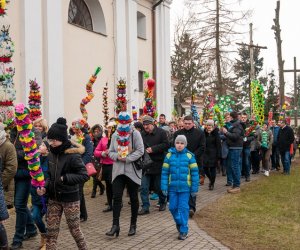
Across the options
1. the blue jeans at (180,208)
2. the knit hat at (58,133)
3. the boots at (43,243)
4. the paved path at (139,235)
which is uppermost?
the knit hat at (58,133)

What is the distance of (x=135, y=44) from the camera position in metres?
21.5

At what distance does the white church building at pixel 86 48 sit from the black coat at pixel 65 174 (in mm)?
9182

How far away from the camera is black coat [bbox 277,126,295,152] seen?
1593 cm

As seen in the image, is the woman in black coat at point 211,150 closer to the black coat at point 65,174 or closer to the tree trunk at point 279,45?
the black coat at point 65,174

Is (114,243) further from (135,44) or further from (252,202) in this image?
(135,44)

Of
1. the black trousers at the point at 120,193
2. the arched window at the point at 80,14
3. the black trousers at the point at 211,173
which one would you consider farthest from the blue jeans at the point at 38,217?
the arched window at the point at 80,14

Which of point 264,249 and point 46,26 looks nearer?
point 264,249

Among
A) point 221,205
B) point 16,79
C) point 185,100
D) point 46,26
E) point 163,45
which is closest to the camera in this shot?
point 221,205

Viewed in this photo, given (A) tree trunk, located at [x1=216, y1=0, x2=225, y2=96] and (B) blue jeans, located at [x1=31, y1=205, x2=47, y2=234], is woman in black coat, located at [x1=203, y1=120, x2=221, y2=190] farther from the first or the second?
(A) tree trunk, located at [x1=216, y1=0, x2=225, y2=96]

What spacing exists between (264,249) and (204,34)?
2510 cm

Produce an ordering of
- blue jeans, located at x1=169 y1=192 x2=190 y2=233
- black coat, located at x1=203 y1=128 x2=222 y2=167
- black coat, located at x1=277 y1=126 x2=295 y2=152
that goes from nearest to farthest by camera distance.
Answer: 1. blue jeans, located at x1=169 y1=192 x2=190 y2=233
2. black coat, located at x1=203 y1=128 x2=222 y2=167
3. black coat, located at x1=277 y1=126 x2=295 y2=152

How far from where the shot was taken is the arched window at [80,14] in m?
18.2

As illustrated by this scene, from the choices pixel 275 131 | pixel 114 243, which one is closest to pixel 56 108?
pixel 275 131

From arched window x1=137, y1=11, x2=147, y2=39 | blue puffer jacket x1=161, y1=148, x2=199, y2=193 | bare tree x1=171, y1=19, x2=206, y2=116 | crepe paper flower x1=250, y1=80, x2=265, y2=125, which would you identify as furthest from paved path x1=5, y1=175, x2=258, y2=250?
bare tree x1=171, y1=19, x2=206, y2=116
